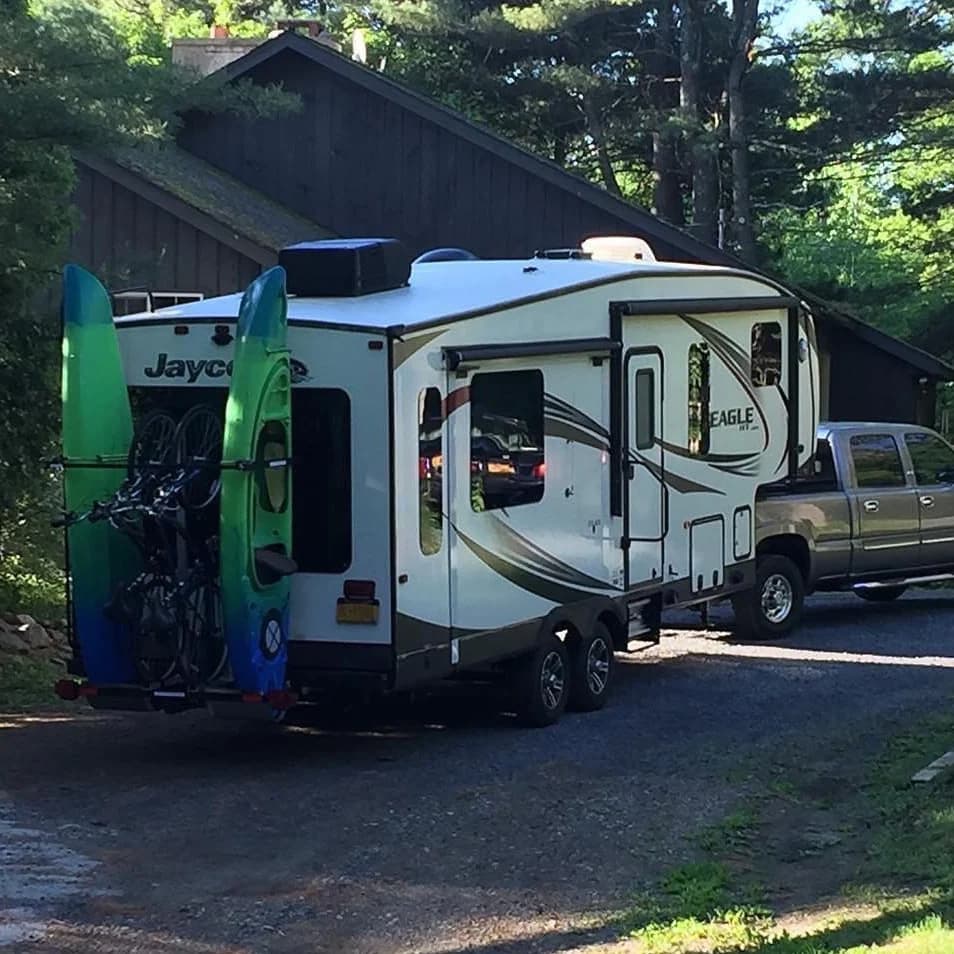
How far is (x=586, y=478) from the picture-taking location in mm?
11766

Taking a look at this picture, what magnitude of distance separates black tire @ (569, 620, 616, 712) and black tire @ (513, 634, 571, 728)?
22cm

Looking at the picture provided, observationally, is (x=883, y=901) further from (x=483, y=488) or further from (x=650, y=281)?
(x=650, y=281)

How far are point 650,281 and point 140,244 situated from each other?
879 centimetres

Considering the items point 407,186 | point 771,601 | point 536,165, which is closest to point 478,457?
point 771,601

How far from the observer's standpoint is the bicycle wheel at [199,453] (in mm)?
9492

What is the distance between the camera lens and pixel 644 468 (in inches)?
489

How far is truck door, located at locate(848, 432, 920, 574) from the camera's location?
16078 millimetres

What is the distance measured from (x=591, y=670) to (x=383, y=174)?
42.4 feet

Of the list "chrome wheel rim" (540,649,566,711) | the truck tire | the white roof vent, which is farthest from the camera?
the truck tire

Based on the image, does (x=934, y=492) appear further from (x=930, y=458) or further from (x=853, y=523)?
(x=853, y=523)

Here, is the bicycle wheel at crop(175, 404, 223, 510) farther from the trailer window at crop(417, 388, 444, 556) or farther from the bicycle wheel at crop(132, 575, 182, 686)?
the trailer window at crop(417, 388, 444, 556)

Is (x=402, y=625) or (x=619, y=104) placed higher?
(x=619, y=104)

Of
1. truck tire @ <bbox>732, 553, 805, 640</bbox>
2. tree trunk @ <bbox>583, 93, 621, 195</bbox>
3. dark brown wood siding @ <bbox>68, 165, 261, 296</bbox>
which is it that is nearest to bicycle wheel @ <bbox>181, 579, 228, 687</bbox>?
truck tire @ <bbox>732, 553, 805, 640</bbox>

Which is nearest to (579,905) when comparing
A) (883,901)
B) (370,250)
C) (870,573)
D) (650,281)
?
(883,901)
